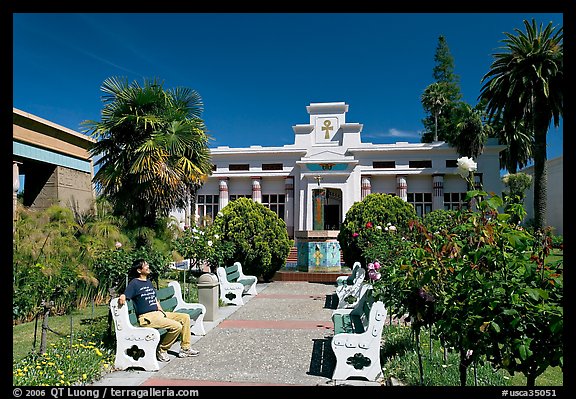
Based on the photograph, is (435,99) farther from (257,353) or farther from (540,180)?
(257,353)

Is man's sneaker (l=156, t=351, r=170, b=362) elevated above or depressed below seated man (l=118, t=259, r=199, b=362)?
below

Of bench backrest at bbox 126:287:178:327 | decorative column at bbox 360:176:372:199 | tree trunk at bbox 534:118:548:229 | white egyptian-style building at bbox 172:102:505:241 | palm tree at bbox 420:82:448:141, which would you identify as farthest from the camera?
palm tree at bbox 420:82:448:141

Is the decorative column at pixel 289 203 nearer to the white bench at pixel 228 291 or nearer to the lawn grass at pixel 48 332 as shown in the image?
the white bench at pixel 228 291

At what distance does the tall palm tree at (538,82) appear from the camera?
20234 millimetres

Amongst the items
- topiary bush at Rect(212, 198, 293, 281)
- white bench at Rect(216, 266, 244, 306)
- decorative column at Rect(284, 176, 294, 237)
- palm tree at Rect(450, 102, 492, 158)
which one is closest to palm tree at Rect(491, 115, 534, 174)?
palm tree at Rect(450, 102, 492, 158)

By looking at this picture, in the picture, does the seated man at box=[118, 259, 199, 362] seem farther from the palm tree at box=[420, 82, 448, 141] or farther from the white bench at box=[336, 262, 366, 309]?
the palm tree at box=[420, 82, 448, 141]

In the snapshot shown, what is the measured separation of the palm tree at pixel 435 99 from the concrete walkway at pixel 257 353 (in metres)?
34.9

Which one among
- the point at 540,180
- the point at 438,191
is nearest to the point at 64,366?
the point at 540,180

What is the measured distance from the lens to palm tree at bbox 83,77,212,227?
11.4 m

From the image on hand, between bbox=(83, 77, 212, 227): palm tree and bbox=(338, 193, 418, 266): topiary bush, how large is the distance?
648 centimetres

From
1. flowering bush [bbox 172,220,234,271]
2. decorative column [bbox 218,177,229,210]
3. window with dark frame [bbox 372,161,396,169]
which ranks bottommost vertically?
flowering bush [bbox 172,220,234,271]

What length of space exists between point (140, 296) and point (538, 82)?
2171 cm
